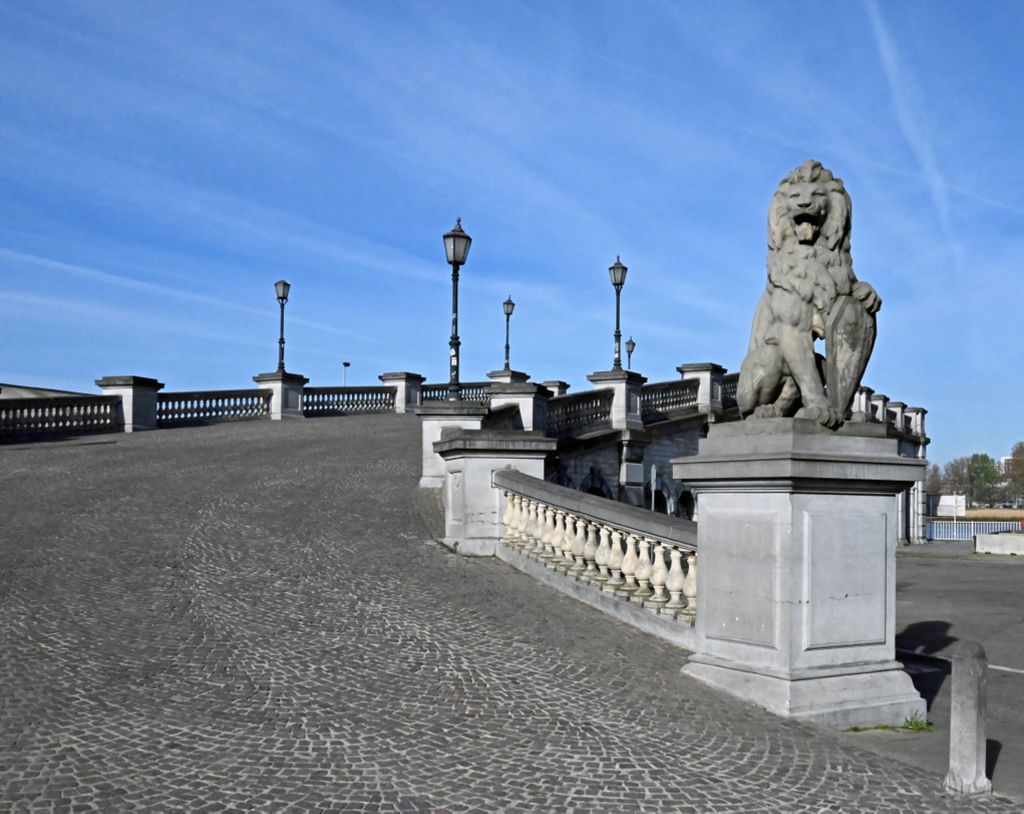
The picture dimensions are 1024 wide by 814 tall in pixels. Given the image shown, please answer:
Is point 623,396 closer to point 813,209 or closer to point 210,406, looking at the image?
point 210,406

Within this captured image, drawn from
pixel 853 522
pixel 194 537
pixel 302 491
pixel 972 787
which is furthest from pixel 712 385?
pixel 972 787

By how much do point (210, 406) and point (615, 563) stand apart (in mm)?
22527

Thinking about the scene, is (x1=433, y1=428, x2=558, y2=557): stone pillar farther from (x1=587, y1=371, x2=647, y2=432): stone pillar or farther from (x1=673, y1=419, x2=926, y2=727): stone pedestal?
(x1=587, y1=371, x2=647, y2=432): stone pillar

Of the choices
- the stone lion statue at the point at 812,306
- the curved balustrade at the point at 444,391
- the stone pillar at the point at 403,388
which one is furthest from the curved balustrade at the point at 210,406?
the stone lion statue at the point at 812,306

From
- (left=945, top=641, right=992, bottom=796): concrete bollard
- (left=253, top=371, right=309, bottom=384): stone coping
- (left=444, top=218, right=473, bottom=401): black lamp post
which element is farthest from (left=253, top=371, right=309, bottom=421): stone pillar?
(left=945, top=641, right=992, bottom=796): concrete bollard

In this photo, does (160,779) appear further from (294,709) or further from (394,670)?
(394,670)

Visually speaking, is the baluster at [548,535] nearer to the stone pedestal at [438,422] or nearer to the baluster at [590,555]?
the baluster at [590,555]

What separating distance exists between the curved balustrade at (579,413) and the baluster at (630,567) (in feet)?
36.8

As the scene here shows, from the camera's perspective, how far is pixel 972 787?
5738mm

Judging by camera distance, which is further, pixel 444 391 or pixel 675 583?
pixel 444 391

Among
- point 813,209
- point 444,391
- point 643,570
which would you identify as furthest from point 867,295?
point 444,391

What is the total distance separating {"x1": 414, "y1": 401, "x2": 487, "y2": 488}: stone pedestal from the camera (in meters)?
16.3

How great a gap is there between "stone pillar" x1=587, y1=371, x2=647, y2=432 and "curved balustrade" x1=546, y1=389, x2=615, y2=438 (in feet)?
0.51

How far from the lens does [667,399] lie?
91.7ft
